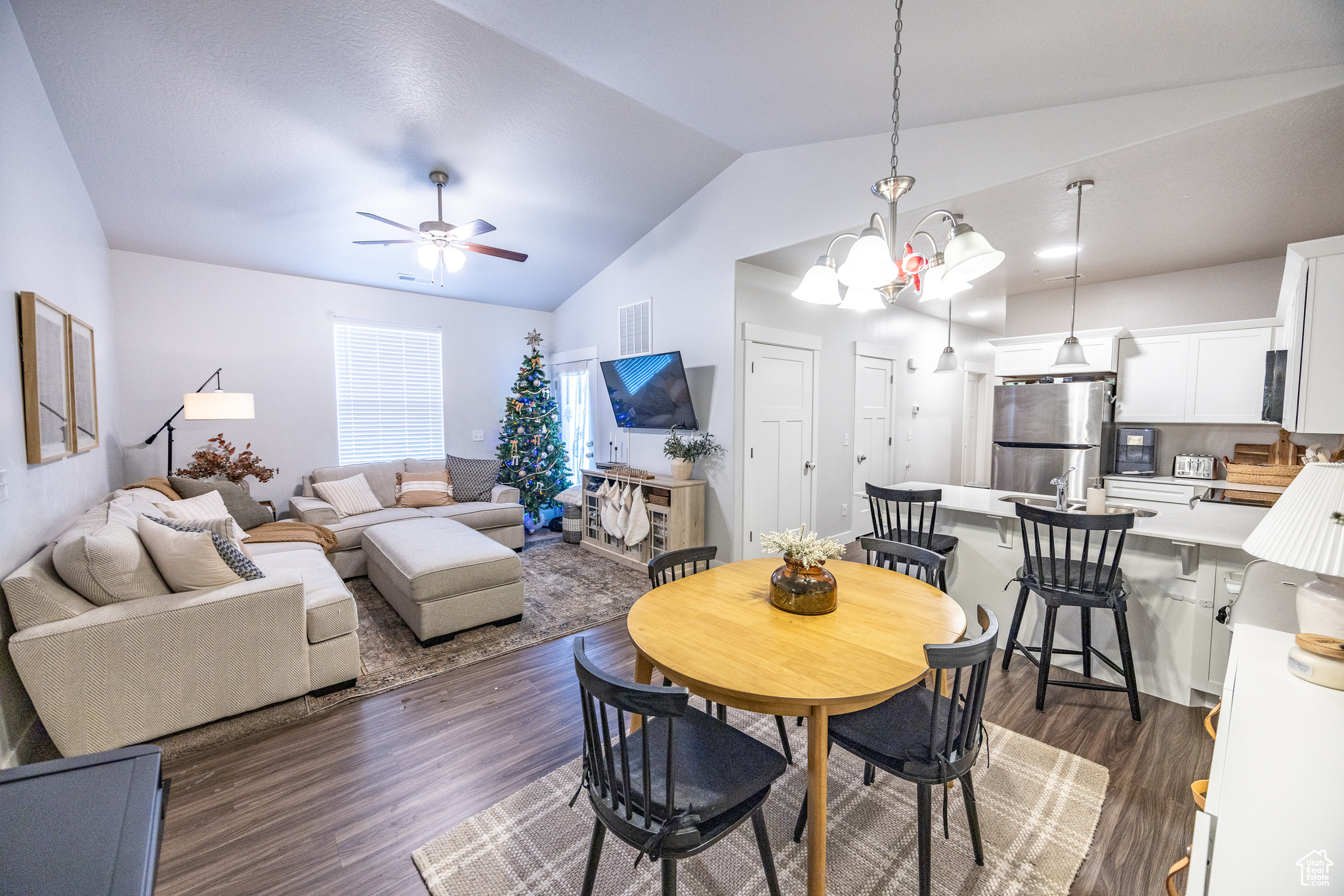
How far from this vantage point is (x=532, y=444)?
594 cm

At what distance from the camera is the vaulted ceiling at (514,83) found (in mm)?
2029

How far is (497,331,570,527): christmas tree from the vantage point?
5895mm

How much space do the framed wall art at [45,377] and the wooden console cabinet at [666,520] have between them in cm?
341

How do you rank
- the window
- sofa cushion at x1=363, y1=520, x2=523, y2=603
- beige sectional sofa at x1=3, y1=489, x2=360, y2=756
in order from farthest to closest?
1. the window
2. sofa cushion at x1=363, y1=520, x2=523, y2=603
3. beige sectional sofa at x1=3, y1=489, x2=360, y2=756

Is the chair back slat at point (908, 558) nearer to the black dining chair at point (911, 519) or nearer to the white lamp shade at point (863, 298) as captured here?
the black dining chair at point (911, 519)

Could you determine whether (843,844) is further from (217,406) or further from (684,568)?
(217,406)

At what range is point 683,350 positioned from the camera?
461cm

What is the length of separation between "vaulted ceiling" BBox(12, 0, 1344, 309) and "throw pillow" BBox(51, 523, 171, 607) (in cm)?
234

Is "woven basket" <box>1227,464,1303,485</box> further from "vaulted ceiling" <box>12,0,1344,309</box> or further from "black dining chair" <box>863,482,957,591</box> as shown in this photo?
"vaulted ceiling" <box>12,0,1344,309</box>

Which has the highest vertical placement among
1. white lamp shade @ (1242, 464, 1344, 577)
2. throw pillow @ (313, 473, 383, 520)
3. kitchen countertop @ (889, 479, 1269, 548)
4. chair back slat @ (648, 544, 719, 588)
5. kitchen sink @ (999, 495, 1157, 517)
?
white lamp shade @ (1242, 464, 1344, 577)

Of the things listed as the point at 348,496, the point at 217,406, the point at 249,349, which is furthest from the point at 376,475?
the point at 249,349

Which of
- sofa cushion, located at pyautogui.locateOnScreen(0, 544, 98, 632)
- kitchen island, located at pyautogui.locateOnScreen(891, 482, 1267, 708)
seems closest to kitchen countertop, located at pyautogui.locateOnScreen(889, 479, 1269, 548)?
kitchen island, located at pyautogui.locateOnScreen(891, 482, 1267, 708)

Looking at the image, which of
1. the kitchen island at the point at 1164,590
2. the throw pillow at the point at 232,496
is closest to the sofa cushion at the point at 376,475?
the throw pillow at the point at 232,496

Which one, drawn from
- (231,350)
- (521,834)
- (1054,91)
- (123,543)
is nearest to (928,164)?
(1054,91)
